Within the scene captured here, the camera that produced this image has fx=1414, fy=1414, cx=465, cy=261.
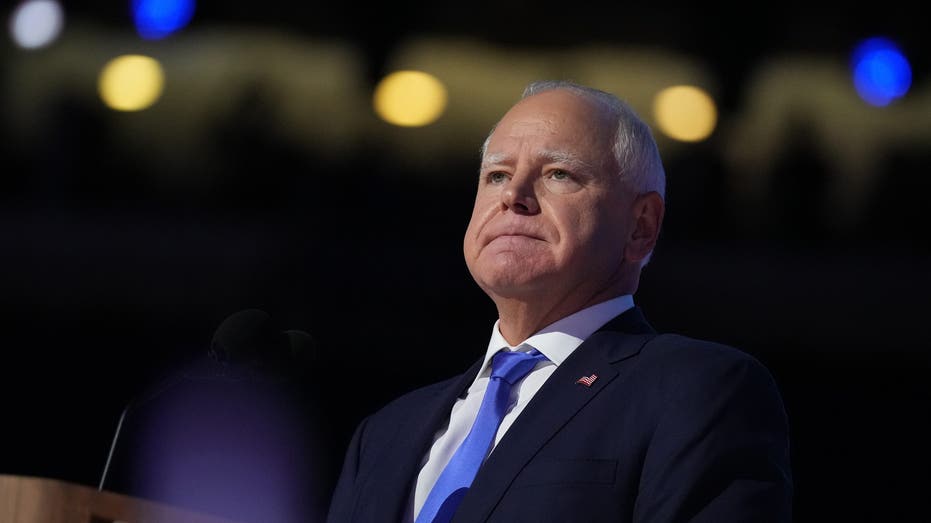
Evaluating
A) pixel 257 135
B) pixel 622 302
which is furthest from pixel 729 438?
pixel 257 135

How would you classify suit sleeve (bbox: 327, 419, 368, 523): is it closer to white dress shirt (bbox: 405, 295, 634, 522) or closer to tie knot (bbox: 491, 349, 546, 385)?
white dress shirt (bbox: 405, 295, 634, 522)

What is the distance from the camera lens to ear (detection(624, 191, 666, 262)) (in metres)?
2.43

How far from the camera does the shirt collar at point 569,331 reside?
231cm

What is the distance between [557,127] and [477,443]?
570 millimetres

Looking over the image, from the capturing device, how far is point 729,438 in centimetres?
194

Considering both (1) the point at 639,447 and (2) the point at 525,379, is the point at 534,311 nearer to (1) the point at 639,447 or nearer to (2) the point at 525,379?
(2) the point at 525,379

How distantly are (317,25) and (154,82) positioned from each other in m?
0.78

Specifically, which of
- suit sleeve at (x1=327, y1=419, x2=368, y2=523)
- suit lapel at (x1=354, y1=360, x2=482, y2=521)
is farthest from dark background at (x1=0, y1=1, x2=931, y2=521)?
suit lapel at (x1=354, y1=360, x2=482, y2=521)

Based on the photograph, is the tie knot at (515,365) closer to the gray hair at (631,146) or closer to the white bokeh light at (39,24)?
the gray hair at (631,146)

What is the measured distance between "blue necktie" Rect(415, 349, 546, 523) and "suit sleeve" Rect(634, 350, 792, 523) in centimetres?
30

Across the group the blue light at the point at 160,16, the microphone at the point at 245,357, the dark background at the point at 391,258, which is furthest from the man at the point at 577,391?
the blue light at the point at 160,16

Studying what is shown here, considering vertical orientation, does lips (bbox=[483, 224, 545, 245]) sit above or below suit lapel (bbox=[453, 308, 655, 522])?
above

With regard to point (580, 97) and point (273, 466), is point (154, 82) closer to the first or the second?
point (273, 466)

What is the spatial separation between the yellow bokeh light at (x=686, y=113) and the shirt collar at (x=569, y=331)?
3.63m
